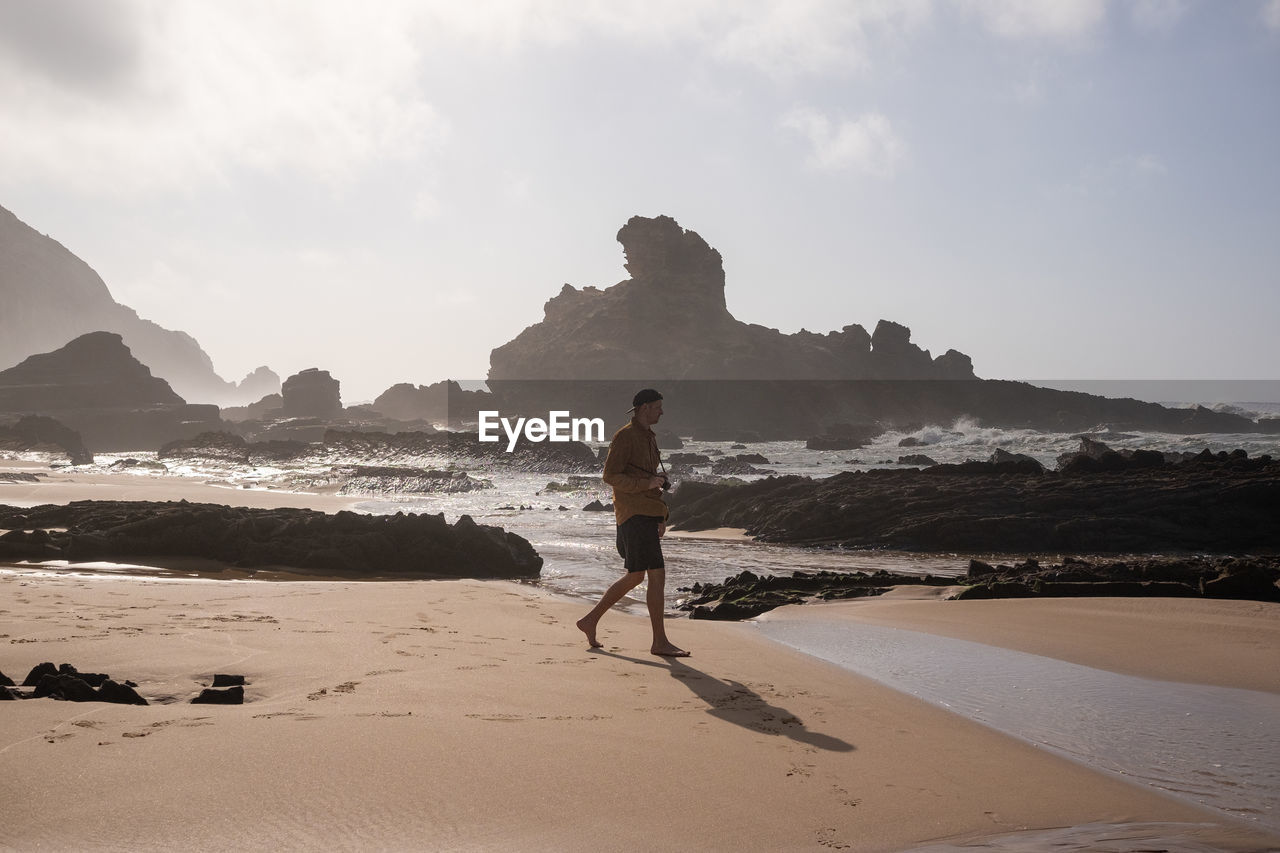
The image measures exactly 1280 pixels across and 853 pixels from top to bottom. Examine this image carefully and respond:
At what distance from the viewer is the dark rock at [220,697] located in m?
3.70

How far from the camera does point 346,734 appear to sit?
3.23 metres

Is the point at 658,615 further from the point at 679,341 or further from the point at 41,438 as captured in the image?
the point at 679,341

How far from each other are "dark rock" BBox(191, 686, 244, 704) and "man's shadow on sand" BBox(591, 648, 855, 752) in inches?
82.6

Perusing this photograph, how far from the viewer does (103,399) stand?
72.7 metres

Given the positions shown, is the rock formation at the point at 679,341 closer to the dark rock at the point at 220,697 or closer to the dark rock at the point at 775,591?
the dark rock at the point at 775,591

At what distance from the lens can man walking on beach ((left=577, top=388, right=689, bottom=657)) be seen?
5.78 metres

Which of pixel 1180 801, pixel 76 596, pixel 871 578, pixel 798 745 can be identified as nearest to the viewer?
pixel 1180 801

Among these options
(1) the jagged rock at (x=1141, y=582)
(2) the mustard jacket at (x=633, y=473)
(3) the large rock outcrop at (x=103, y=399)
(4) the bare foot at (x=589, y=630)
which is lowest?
(1) the jagged rock at (x=1141, y=582)

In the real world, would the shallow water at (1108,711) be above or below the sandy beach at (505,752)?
below

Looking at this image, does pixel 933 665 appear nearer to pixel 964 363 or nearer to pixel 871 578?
pixel 871 578

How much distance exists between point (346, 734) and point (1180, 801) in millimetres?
3006

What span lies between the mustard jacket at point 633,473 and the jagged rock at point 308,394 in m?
97.3

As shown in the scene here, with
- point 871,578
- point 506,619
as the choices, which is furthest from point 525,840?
point 871,578

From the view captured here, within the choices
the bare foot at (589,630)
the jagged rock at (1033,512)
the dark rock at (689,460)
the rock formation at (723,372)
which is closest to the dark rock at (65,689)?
the bare foot at (589,630)
